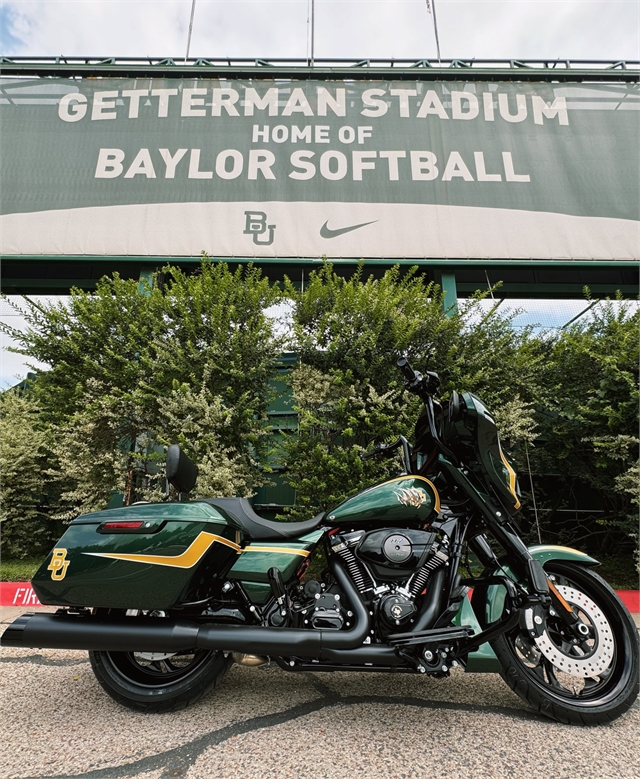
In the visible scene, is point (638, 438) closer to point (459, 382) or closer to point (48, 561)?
point (459, 382)

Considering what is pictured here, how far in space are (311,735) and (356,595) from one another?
1.81 ft

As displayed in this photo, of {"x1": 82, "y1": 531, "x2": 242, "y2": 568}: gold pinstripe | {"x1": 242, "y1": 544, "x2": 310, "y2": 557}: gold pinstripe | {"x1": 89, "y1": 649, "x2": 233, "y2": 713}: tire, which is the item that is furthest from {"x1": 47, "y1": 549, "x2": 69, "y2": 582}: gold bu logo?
{"x1": 242, "y1": 544, "x2": 310, "y2": 557}: gold pinstripe

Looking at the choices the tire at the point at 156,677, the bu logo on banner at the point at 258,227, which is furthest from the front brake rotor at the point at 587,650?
the bu logo on banner at the point at 258,227

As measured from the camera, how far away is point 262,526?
207 centimetres

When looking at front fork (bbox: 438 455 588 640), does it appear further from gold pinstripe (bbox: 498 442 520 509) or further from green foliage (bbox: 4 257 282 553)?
green foliage (bbox: 4 257 282 553)

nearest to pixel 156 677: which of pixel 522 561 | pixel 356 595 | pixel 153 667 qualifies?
pixel 153 667

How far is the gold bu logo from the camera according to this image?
74.7 inches

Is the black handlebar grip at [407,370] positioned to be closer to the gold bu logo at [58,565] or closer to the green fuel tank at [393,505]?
the green fuel tank at [393,505]

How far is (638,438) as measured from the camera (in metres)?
4.76

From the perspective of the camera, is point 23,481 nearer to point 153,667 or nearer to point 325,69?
point 153,667

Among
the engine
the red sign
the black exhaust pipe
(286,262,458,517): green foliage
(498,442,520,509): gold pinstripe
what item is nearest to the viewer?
the black exhaust pipe

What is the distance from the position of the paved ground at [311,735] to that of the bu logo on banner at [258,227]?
6791 millimetres

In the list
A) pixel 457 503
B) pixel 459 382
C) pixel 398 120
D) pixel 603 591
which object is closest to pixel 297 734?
pixel 457 503

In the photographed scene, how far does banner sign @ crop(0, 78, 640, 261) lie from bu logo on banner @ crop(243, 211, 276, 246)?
0.06ft
